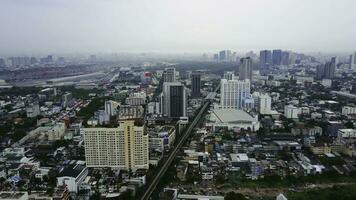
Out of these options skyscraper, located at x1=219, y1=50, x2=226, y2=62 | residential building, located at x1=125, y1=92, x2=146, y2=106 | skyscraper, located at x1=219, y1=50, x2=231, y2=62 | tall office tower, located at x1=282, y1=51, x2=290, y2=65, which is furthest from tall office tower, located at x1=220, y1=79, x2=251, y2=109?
skyscraper, located at x1=219, y1=50, x2=226, y2=62

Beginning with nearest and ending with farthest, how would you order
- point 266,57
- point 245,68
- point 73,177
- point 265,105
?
point 73,177 < point 265,105 < point 245,68 < point 266,57

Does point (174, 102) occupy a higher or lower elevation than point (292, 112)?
higher

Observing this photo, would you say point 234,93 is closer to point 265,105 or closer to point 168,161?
point 265,105

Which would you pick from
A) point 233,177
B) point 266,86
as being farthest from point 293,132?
point 266,86

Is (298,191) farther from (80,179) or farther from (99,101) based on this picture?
(99,101)

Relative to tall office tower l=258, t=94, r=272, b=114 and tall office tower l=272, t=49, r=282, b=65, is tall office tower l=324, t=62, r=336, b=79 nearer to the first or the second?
tall office tower l=272, t=49, r=282, b=65

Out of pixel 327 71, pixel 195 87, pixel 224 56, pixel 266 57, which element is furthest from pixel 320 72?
pixel 224 56

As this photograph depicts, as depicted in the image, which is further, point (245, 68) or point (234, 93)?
point (245, 68)

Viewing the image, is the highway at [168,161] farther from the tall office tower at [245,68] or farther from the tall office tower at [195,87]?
the tall office tower at [245,68]

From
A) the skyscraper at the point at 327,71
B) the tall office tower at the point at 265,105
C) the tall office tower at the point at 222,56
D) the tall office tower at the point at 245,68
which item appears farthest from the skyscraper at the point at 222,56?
the tall office tower at the point at 265,105
